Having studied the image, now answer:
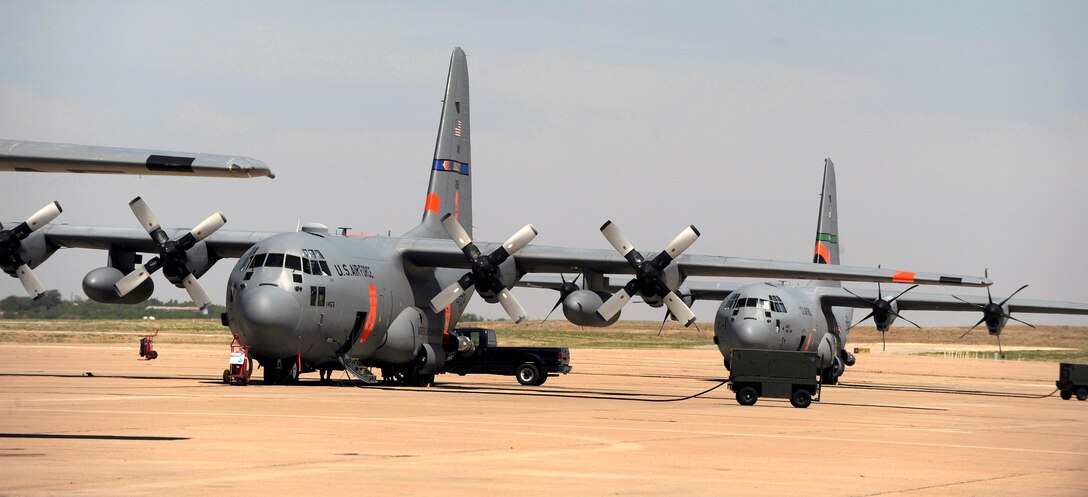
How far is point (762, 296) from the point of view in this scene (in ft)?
142

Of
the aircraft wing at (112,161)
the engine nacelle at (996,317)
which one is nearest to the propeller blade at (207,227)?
the aircraft wing at (112,161)

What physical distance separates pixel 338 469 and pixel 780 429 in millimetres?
10736

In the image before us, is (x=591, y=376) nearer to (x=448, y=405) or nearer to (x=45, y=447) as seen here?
(x=448, y=405)

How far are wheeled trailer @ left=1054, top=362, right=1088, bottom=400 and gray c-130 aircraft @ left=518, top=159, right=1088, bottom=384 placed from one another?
11.4 ft

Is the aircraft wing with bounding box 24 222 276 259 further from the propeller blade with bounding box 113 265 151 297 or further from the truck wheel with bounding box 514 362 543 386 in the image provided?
the truck wheel with bounding box 514 362 543 386

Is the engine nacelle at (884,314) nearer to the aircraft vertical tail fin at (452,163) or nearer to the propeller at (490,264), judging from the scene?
the aircraft vertical tail fin at (452,163)

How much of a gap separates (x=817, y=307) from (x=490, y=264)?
57.2 ft

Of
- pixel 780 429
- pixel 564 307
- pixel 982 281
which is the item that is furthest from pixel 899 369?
pixel 780 429

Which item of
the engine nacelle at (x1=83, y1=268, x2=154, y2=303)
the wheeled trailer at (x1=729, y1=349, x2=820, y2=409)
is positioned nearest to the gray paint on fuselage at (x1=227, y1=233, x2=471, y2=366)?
the engine nacelle at (x1=83, y1=268, x2=154, y2=303)

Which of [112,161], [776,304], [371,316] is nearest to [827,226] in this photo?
[776,304]

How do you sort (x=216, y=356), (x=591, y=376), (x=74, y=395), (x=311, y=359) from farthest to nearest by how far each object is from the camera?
(x=216, y=356) < (x=591, y=376) < (x=311, y=359) < (x=74, y=395)

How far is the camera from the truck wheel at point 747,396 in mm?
31656

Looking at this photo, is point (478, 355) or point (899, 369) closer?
point (478, 355)

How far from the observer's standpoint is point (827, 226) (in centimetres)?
6156
